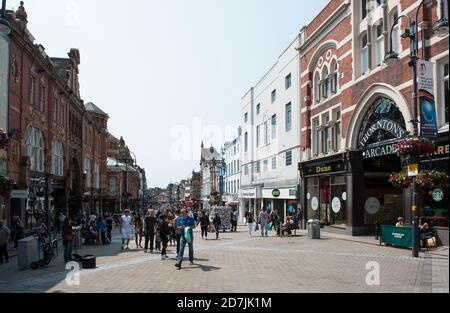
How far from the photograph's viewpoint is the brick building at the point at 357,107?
775 inches

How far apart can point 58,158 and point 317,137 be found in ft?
66.8

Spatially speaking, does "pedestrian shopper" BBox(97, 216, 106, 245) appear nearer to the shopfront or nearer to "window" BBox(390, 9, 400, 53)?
the shopfront

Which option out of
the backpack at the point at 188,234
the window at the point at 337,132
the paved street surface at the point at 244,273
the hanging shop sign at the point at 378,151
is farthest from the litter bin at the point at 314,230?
the backpack at the point at 188,234

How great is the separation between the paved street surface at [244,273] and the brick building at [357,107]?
18.7 feet

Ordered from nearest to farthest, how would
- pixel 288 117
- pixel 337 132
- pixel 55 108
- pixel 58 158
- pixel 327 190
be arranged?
1. pixel 337 132
2. pixel 327 190
3. pixel 55 108
4. pixel 58 158
5. pixel 288 117

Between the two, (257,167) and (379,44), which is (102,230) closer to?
Answer: (379,44)

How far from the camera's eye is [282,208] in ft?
130

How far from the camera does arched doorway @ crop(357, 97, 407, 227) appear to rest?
22.0 metres

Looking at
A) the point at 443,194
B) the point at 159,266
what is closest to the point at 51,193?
the point at 159,266

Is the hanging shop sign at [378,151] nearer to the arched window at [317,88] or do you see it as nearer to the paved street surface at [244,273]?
the paved street surface at [244,273]

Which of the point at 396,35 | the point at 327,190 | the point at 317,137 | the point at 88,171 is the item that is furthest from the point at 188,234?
the point at 88,171

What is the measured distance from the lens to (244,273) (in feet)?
40.0

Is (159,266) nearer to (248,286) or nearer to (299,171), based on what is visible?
(248,286)

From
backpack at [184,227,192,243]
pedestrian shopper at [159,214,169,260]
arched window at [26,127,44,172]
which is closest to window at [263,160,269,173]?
arched window at [26,127,44,172]
